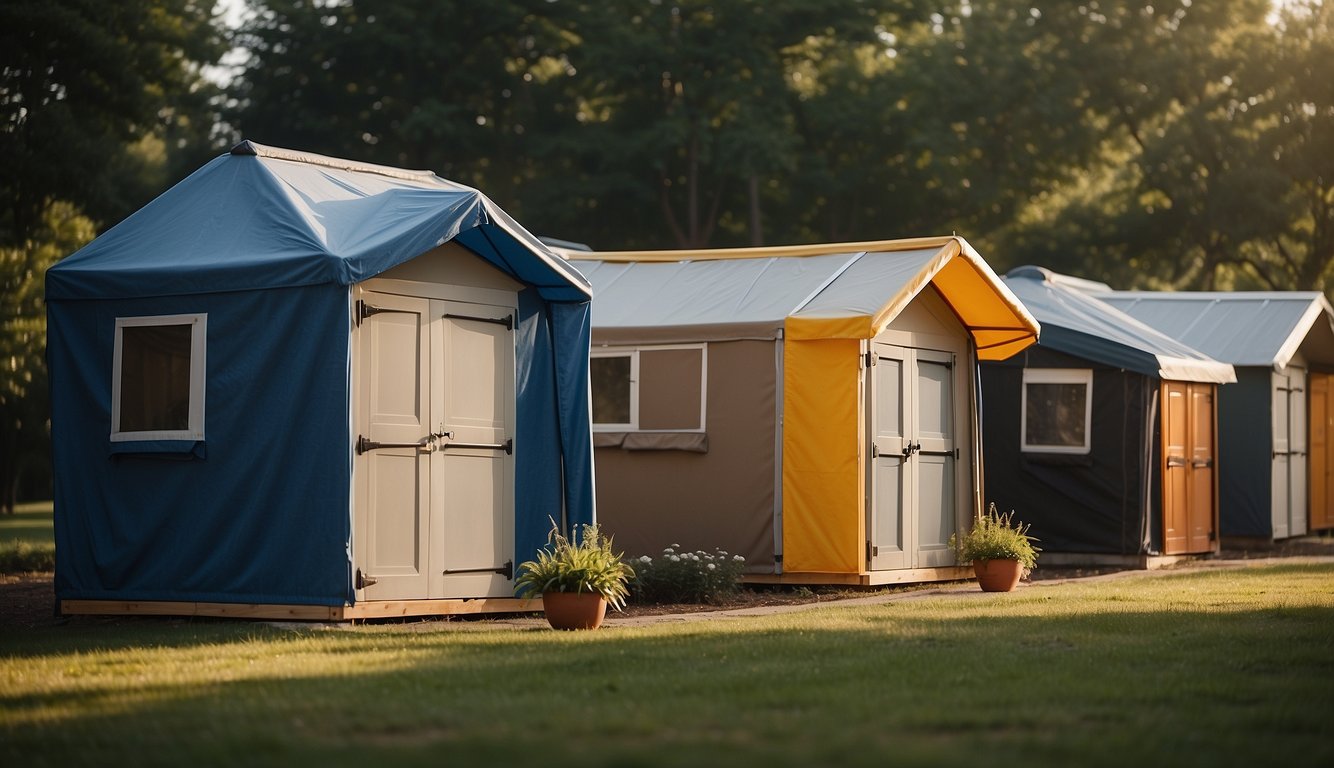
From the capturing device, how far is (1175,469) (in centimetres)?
1709

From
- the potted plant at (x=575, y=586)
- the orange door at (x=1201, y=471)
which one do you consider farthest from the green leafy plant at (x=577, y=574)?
the orange door at (x=1201, y=471)

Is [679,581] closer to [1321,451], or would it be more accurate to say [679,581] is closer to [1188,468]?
[1188,468]

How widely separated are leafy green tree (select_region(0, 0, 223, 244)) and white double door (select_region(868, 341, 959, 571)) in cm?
1129

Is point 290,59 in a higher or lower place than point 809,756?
higher

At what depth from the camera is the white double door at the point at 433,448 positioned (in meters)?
9.95

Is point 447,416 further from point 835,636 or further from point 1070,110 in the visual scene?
point 1070,110

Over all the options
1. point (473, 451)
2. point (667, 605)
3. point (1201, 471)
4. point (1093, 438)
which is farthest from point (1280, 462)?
point (473, 451)

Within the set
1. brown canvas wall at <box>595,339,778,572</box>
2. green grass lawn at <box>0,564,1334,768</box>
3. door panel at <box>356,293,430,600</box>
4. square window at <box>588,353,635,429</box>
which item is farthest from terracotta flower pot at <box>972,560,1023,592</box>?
door panel at <box>356,293,430,600</box>

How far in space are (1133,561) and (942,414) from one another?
3495 millimetres

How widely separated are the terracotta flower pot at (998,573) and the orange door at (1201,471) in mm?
5287

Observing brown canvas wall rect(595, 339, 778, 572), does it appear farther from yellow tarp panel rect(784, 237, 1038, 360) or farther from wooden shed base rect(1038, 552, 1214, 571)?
wooden shed base rect(1038, 552, 1214, 571)

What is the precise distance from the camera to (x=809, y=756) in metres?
5.23

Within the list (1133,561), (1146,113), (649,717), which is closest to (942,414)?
(1133,561)

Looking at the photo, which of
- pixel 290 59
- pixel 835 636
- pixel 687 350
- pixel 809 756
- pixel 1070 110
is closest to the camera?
pixel 809 756
